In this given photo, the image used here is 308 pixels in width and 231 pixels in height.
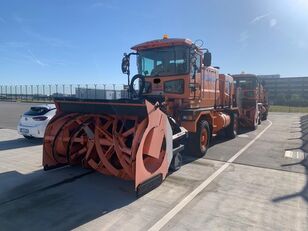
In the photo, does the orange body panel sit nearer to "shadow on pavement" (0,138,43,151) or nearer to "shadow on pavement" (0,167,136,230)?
"shadow on pavement" (0,167,136,230)

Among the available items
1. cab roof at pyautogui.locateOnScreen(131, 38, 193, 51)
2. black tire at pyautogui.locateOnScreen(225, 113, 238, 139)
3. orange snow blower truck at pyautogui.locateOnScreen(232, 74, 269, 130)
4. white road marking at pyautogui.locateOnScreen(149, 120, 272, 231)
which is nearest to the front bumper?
cab roof at pyautogui.locateOnScreen(131, 38, 193, 51)

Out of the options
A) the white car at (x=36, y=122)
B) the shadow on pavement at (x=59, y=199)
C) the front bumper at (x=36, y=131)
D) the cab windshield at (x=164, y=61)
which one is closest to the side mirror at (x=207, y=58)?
the cab windshield at (x=164, y=61)

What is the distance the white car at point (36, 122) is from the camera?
991 cm

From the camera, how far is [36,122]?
32.8ft

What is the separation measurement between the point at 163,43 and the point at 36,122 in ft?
17.8

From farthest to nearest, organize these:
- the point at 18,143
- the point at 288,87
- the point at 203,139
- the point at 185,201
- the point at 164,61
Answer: the point at 288,87, the point at 18,143, the point at 203,139, the point at 164,61, the point at 185,201

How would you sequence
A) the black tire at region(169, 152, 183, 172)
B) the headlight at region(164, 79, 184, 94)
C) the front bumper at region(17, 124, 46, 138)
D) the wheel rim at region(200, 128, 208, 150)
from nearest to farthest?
1. the black tire at region(169, 152, 183, 172)
2. the headlight at region(164, 79, 184, 94)
3. the wheel rim at region(200, 128, 208, 150)
4. the front bumper at region(17, 124, 46, 138)

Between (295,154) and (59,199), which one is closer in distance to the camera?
(59,199)

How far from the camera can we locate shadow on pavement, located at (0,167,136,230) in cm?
406

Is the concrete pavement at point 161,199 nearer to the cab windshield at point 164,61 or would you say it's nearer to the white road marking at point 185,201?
the white road marking at point 185,201

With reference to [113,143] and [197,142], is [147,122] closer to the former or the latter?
[113,143]

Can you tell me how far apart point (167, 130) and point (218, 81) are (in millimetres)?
5871

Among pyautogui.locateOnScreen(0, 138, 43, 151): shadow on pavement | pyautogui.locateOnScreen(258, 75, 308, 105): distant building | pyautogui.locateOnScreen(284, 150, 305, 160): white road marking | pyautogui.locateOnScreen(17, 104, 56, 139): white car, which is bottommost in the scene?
pyautogui.locateOnScreen(284, 150, 305, 160): white road marking

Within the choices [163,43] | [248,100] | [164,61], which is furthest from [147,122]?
[248,100]
